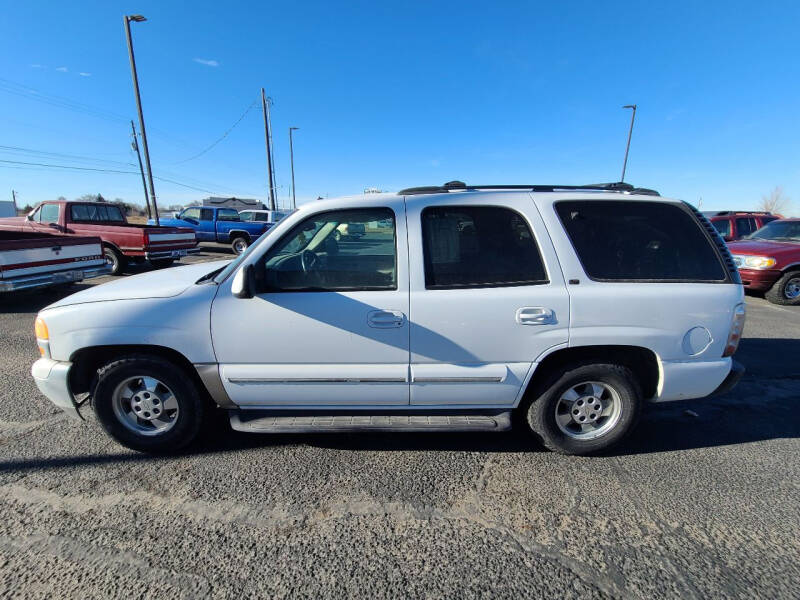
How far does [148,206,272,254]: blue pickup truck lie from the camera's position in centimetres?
1786

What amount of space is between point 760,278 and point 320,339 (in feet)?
30.6

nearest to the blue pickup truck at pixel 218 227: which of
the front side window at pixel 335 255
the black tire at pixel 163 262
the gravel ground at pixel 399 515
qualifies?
the black tire at pixel 163 262

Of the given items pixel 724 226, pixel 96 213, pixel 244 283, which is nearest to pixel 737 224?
pixel 724 226

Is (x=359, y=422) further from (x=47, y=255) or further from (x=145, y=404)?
(x=47, y=255)

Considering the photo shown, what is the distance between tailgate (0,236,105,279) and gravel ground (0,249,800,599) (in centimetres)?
428

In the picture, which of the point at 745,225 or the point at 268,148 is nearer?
the point at 745,225

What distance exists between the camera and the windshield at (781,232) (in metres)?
8.25

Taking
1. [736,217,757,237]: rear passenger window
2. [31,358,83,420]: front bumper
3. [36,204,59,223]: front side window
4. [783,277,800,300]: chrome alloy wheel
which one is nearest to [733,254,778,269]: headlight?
[783,277,800,300]: chrome alloy wheel

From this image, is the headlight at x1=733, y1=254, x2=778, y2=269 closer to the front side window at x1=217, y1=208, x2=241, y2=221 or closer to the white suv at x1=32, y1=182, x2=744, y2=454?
the white suv at x1=32, y1=182, x2=744, y2=454

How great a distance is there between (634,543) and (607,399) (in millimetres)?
947

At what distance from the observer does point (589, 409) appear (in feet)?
8.70

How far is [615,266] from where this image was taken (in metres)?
2.48

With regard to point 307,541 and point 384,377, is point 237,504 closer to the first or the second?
point 307,541

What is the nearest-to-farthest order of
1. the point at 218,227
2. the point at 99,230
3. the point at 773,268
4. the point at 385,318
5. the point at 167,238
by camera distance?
the point at 385,318
the point at 773,268
the point at 99,230
the point at 167,238
the point at 218,227
